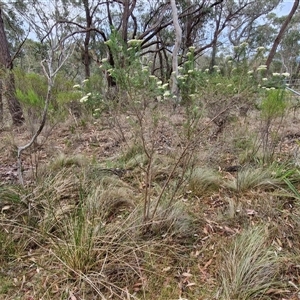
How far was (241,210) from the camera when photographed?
216 cm

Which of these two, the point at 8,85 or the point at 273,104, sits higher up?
the point at 8,85

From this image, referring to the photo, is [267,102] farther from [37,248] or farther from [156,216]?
[37,248]

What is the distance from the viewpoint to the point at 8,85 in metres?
4.82

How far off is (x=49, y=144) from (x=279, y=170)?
3496 mm

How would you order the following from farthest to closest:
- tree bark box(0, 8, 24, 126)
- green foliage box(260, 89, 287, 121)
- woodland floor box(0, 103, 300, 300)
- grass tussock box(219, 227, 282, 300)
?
tree bark box(0, 8, 24, 126) < green foliage box(260, 89, 287, 121) < woodland floor box(0, 103, 300, 300) < grass tussock box(219, 227, 282, 300)

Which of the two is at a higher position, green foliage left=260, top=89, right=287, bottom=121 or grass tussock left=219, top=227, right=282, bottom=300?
green foliage left=260, top=89, right=287, bottom=121

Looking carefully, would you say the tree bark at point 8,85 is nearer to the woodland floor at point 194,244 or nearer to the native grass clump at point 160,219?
the woodland floor at point 194,244

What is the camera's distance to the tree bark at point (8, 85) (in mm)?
4784

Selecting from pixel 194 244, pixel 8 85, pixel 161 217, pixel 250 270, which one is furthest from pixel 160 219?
pixel 8 85

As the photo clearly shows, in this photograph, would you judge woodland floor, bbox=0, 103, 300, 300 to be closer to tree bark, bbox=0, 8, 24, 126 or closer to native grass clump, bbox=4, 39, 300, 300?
native grass clump, bbox=4, 39, 300, 300

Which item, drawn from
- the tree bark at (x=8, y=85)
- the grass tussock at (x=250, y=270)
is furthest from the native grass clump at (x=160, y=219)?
the tree bark at (x=8, y=85)

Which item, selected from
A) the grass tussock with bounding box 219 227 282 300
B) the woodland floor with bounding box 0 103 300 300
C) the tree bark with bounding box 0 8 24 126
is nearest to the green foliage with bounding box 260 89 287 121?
the woodland floor with bounding box 0 103 300 300

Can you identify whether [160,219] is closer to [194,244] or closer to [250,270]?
[194,244]

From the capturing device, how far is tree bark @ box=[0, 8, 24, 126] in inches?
188
